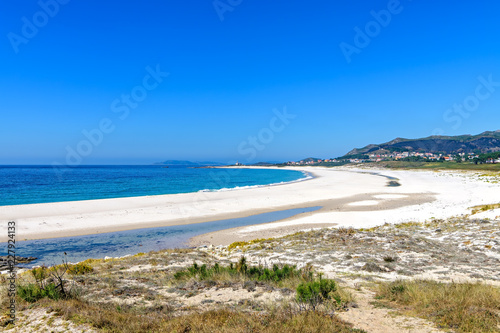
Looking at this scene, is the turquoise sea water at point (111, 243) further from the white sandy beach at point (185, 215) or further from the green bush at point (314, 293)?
the green bush at point (314, 293)

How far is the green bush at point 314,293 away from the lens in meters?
6.21

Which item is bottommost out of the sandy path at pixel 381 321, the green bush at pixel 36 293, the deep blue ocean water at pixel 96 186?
the deep blue ocean water at pixel 96 186

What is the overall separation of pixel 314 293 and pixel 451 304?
2791mm

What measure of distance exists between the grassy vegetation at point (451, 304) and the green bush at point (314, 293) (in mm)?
1578

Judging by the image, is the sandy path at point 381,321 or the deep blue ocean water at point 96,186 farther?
the deep blue ocean water at point 96,186

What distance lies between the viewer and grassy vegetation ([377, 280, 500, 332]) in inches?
202

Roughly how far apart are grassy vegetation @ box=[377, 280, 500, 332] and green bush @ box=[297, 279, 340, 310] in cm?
158

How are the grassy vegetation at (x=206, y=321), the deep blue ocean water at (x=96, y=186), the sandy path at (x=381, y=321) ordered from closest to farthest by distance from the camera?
the grassy vegetation at (x=206, y=321), the sandy path at (x=381, y=321), the deep blue ocean water at (x=96, y=186)

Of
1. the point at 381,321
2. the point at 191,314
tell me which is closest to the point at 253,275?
the point at 191,314

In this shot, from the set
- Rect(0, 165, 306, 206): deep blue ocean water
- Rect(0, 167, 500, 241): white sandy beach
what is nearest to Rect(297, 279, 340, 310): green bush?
Rect(0, 167, 500, 241): white sandy beach

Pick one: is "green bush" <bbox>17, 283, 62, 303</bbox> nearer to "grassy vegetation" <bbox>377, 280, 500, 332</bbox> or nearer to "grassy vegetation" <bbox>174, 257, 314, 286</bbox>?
"grassy vegetation" <bbox>174, 257, 314, 286</bbox>

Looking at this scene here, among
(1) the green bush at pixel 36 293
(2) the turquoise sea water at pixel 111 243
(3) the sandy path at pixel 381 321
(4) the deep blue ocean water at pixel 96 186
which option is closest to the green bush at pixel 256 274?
(3) the sandy path at pixel 381 321

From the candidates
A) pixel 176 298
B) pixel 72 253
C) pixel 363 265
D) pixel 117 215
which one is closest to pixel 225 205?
pixel 117 215

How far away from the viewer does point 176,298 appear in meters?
7.31
